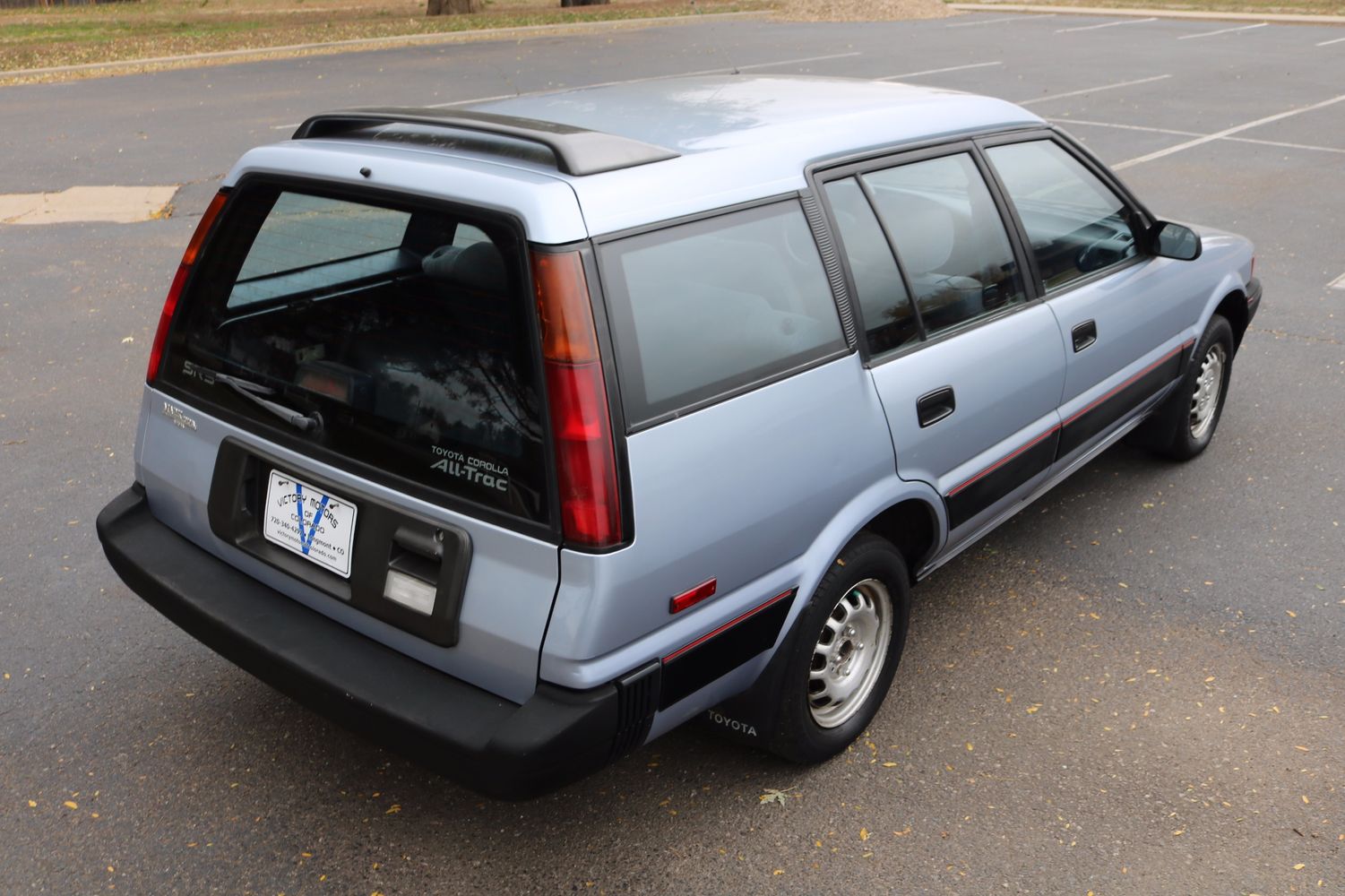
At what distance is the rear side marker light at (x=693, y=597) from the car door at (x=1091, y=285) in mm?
1896

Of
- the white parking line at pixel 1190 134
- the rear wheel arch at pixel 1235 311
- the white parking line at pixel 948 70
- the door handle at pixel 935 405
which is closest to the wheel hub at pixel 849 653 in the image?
the door handle at pixel 935 405

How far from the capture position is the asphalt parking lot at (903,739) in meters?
3.04

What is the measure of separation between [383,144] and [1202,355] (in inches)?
150

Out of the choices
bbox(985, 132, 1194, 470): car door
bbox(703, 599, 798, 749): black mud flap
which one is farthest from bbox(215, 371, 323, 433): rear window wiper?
bbox(985, 132, 1194, 470): car door

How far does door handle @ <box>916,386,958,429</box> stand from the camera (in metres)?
3.40

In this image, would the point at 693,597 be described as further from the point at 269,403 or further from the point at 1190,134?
the point at 1190,134

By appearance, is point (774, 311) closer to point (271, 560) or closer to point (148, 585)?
point (271, 560)

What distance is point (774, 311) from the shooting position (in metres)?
3.02

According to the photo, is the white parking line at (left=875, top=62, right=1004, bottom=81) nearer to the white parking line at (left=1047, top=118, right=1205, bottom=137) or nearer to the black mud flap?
the white parking line at (left=1047, top=118, right=1205, bottom=137)

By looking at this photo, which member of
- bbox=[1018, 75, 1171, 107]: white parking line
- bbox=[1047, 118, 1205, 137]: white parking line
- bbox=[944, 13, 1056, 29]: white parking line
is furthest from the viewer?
bbox=[944, 13, 1056, 29]: white parking line

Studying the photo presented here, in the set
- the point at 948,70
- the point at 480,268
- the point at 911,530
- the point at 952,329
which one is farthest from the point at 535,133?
the point at 948,70

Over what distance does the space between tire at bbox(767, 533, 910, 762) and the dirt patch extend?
25284mm

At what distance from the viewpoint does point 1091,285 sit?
4277mm

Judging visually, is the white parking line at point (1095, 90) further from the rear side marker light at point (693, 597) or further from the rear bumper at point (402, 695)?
the rear bumper at point (402, 695)
